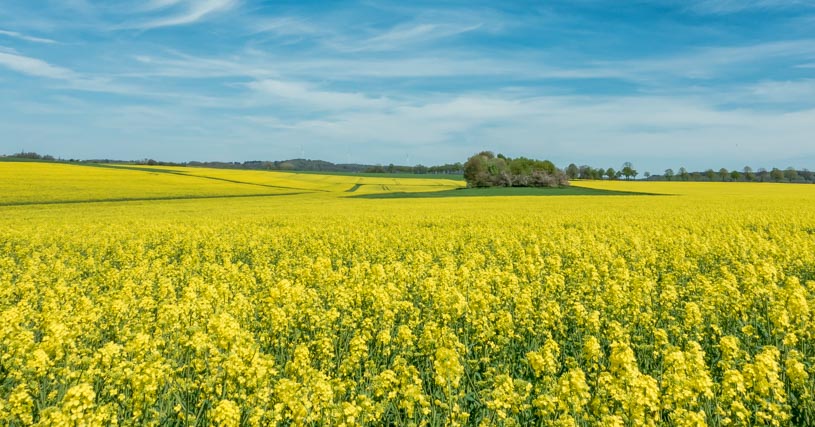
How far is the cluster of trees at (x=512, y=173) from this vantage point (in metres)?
101

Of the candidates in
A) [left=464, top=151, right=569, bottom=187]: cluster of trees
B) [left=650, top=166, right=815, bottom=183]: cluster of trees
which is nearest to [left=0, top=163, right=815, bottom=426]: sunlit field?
[left=464, top=151, right=569, bottom=187]: cluster of trees

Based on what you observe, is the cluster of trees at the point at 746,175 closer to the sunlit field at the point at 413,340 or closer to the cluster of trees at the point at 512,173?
the cluster of trees at the point at 512,173

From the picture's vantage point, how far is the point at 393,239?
2002 cm

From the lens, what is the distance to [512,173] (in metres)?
112

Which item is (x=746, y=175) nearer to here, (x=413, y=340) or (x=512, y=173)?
(x=512, y=173)

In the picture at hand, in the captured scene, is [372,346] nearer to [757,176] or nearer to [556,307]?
[556,307]

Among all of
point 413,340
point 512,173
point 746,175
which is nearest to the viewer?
point 413,340

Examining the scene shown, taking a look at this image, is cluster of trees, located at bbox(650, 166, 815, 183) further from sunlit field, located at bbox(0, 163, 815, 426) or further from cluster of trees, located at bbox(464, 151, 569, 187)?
sunlit field, located at bbox(0, 163, 815, 426)

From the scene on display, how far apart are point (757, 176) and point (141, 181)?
171855mm

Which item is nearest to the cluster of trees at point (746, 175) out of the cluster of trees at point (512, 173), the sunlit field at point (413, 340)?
the cluster of trees at point (512, 173)

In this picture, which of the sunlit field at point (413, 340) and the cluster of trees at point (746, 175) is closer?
the sunlit field at point (413, 340)

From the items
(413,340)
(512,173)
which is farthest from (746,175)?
(413,340)

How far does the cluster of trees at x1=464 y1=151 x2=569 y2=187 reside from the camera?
331ft

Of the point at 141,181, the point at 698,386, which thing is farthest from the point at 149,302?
the point at 141,181
